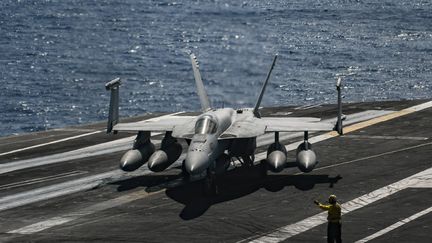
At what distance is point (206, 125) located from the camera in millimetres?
39594

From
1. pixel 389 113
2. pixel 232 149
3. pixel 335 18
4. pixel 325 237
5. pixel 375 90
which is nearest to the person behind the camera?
pixel 325 237

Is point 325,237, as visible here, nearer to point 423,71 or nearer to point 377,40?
point 423,71

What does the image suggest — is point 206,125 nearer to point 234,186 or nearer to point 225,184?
point 234,186

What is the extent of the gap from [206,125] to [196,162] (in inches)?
122

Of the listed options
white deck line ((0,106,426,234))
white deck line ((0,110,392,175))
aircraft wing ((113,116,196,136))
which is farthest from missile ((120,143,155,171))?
white deck line ((0,110,392,175))

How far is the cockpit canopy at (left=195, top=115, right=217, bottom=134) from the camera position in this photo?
39.4m

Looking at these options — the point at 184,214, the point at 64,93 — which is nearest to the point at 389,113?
the point at 184,214

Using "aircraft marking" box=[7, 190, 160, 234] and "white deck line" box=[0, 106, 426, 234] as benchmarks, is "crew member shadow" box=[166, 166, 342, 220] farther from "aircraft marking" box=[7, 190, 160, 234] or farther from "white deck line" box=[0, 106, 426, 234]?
"white deck line" box=[0, 106, 426, 234]

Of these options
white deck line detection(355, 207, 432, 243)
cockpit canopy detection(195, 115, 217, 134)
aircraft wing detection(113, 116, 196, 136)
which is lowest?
white deck line detection(355, 207, 432, 243)

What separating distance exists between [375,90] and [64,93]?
37636 mm

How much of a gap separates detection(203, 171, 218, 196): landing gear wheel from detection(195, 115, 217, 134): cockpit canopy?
1.86m

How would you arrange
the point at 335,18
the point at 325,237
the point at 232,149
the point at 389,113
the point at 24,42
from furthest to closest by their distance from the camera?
the point at 335,18 < the point at 24,42 < the point at 389,113 < the point at 232,149 < the point at 325,237

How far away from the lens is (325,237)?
33344 mm

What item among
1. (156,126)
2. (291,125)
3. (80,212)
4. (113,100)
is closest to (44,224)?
(80,212)
